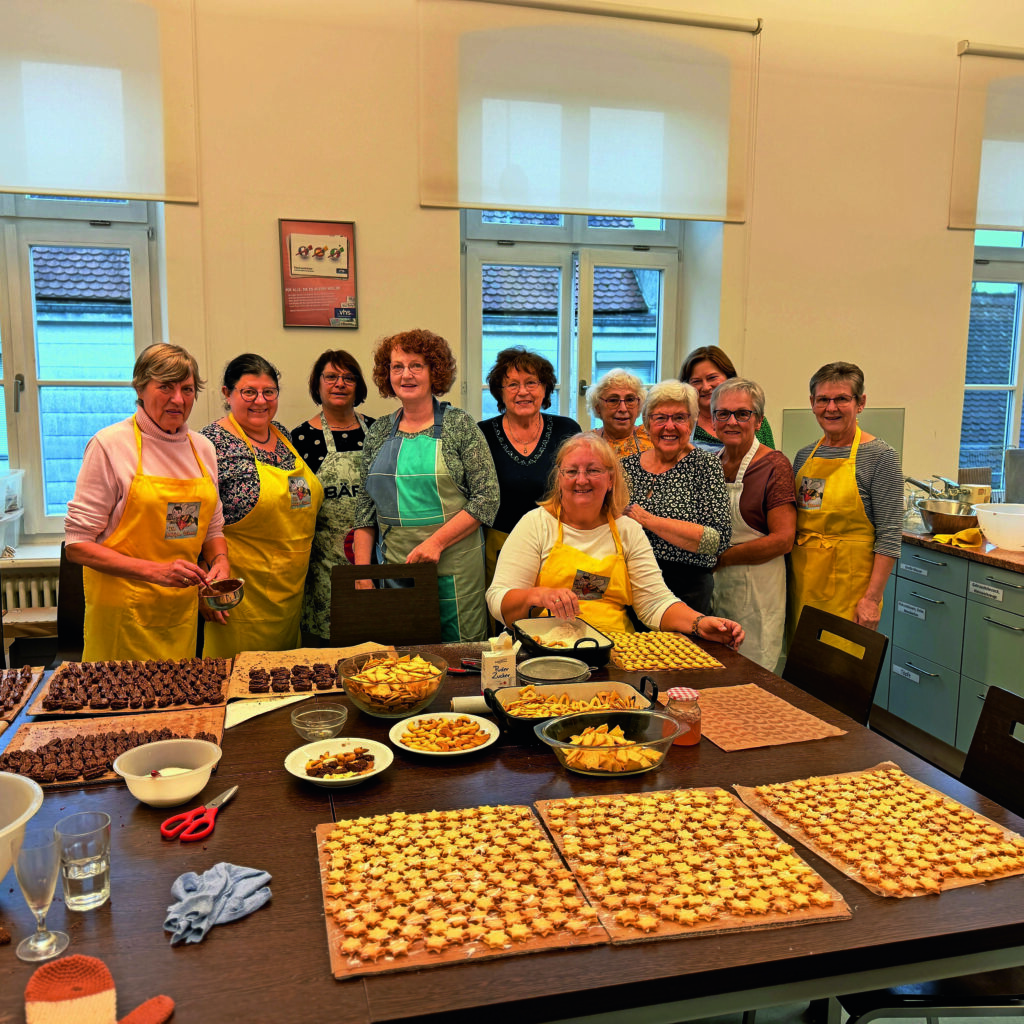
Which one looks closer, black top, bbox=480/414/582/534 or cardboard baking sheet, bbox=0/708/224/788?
cardboard baking sheet, bbox=0/708/224/788

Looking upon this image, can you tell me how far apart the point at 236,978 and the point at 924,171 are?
4.83 metres

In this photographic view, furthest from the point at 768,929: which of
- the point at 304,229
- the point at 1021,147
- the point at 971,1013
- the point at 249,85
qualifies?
the point at 1021,147

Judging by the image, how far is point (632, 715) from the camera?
1.63 metres

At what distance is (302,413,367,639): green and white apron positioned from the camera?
308cm

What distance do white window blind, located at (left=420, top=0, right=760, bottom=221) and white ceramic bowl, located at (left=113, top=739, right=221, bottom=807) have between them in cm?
287

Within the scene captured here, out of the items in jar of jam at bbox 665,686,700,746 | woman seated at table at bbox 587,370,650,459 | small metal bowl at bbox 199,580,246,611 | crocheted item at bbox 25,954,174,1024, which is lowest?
crocheted item at bbox 25,954,174,1024

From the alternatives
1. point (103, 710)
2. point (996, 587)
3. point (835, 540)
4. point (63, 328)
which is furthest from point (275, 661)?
point (996, 587)

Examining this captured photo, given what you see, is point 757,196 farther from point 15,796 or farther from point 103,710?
point 15,796

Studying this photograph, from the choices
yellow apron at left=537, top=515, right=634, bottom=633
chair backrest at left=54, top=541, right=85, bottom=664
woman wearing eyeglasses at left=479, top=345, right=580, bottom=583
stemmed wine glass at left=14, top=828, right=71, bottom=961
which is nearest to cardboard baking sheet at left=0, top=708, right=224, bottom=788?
stemmed wine glass at left=14, top=828, right=71, bottom=961

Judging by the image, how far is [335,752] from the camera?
155 cm

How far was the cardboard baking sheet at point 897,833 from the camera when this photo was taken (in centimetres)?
121

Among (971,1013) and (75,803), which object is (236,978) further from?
(971,1013)

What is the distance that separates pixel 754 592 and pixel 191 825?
7.04ft

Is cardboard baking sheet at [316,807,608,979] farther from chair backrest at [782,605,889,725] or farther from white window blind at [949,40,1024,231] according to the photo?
white window blind at [949,40,1024,231]
